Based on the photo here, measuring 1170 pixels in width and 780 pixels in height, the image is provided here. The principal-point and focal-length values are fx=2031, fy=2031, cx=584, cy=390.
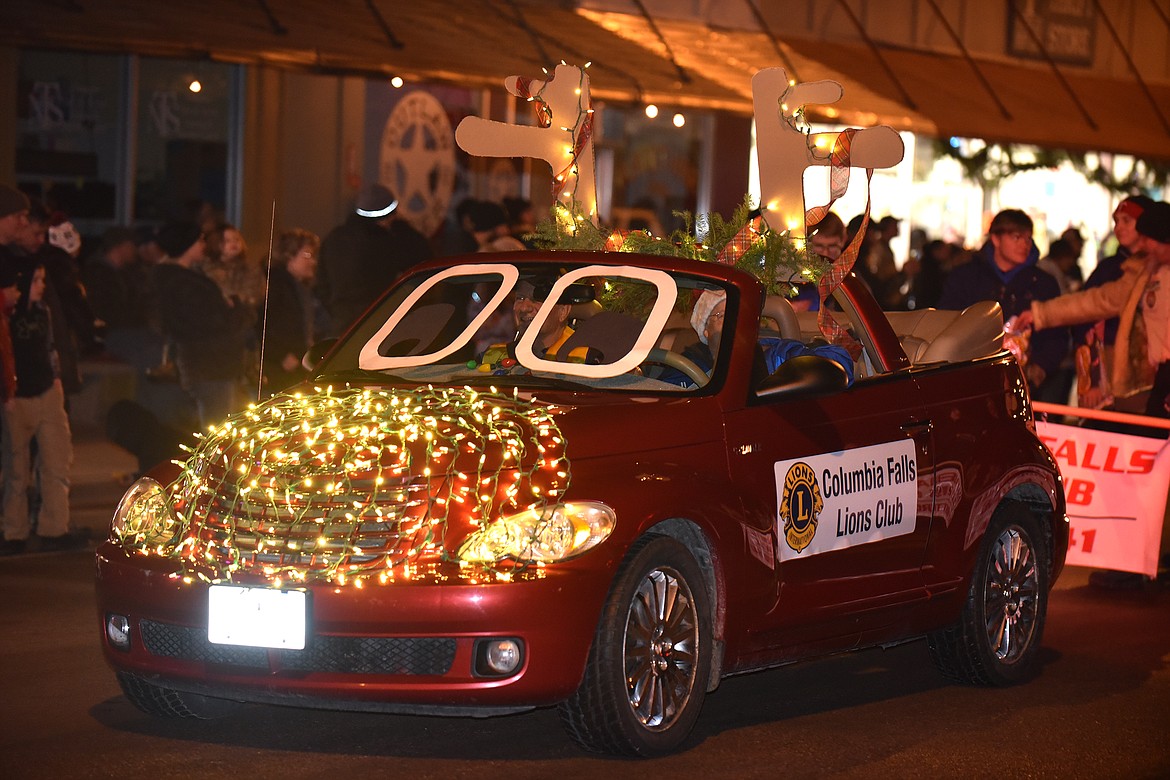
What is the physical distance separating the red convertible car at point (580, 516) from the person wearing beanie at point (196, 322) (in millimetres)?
4938

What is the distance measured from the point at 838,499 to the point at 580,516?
1.47 m

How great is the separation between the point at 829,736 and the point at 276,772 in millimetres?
2001

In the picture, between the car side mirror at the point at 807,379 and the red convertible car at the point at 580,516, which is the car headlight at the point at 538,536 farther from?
the car side mirror at the point at 807,379

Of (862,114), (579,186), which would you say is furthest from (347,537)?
(862,114)

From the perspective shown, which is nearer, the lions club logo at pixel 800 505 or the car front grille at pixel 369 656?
the car front grille at pixel 369 656

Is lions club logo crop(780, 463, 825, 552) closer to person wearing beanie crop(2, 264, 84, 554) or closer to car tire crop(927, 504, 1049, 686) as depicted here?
car tire crop(927, 504, 1049, 686)

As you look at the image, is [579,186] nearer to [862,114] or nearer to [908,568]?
[908,568]

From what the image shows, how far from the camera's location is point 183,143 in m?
19.6

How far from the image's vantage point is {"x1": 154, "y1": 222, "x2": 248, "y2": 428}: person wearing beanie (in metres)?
12.8

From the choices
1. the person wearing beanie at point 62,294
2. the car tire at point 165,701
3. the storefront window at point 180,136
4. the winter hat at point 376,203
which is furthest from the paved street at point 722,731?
the storefront window at point 180,136

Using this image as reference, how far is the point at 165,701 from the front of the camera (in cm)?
687

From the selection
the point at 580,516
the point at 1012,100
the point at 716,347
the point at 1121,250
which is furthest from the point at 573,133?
the point at 1012,100

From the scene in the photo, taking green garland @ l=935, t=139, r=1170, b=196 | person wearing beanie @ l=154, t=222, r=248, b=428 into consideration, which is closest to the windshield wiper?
person wearing beanie @ l=154, t=222, r=248, b=428

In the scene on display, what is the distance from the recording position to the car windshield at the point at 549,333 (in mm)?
7270
